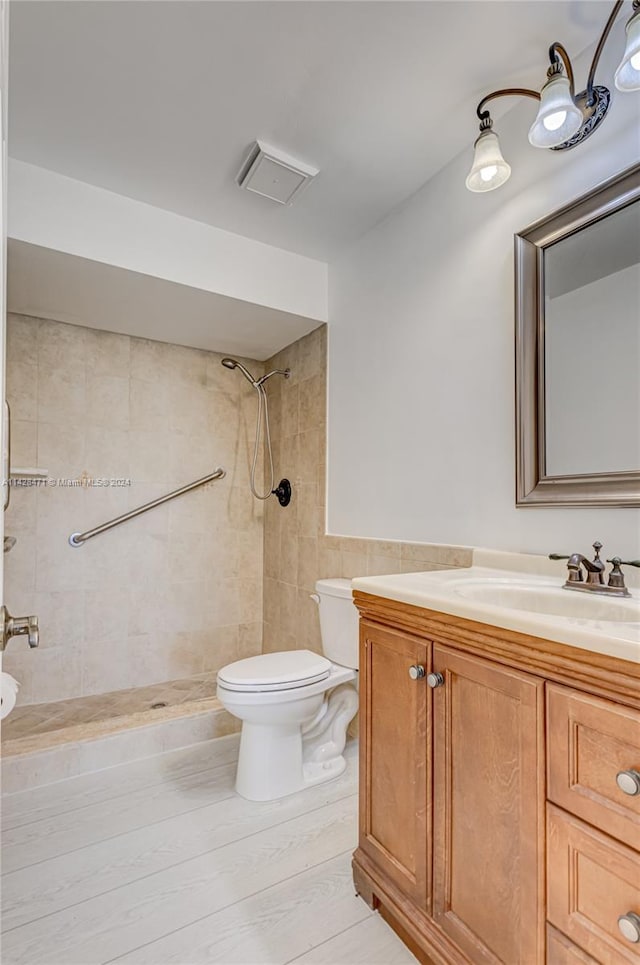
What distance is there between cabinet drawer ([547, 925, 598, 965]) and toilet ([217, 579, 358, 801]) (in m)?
1.05

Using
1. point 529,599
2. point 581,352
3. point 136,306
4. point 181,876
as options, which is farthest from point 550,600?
point 136,306

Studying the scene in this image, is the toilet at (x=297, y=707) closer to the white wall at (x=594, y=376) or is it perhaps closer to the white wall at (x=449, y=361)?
the white wall at (x=449, y=361)

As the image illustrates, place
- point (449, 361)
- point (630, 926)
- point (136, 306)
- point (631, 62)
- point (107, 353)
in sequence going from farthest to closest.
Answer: point (107, 353), point (136, 306), point (449, 361), point (631, 62), point (630, 926)

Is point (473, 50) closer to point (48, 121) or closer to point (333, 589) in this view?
point (48, 121)

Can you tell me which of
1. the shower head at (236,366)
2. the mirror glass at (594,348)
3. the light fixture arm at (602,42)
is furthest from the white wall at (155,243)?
the light fixture arm at (602,42)

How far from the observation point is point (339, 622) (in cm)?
198

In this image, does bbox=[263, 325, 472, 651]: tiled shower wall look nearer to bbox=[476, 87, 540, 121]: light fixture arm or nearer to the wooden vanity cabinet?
the wooden vanity cabinet

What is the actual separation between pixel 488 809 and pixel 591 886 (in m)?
0.20

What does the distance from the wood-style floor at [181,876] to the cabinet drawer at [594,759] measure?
750 millimetres

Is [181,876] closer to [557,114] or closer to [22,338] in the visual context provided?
[557,114]

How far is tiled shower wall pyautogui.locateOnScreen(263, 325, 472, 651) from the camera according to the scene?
2.38 meters

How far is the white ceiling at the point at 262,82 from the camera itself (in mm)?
1262

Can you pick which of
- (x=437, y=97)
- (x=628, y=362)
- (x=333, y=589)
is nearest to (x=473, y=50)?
(x=437, y=97)

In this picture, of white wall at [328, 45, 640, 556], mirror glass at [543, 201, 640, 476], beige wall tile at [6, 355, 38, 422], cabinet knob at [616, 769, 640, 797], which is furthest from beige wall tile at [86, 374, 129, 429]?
cabinet knob at [616, 769, 640, 797]
